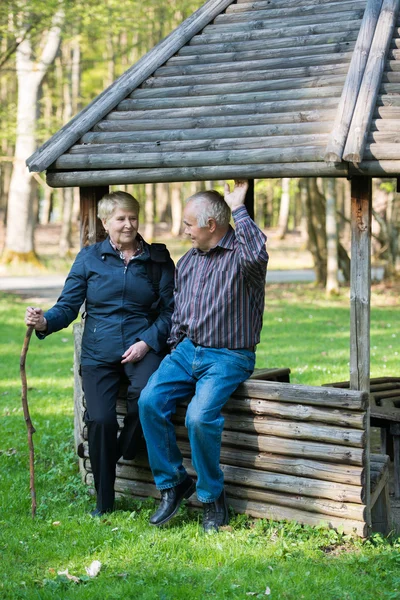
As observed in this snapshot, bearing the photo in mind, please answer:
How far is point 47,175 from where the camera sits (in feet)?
20.7

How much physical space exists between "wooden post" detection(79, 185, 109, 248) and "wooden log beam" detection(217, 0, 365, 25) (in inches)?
63.4

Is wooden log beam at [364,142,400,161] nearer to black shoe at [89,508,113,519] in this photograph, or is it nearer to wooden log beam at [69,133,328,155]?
wooden log beam at [69,133,328,155]

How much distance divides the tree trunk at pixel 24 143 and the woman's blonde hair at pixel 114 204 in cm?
1757

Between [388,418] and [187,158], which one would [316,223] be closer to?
[388,418]

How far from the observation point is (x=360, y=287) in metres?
5.33

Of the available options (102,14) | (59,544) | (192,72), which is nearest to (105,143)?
(192,72)

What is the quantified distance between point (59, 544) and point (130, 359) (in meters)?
1.26

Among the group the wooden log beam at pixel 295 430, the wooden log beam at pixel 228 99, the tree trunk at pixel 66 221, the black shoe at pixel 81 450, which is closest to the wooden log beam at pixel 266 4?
the wooden log beam at pixel 228 99

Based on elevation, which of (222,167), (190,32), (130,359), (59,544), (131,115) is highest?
(190,32)

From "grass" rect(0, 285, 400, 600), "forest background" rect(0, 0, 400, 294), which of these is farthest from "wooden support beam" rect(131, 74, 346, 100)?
"forest background" rect(0, 0, 400, 294)

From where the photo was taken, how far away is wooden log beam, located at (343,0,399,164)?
505 cm

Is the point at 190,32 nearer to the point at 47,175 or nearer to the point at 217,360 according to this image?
the point at 47,175

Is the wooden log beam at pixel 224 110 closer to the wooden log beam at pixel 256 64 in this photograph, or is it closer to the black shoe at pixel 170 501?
the wooden log beam at pixel 256 64

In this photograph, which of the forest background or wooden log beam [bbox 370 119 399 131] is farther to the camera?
the forest background
